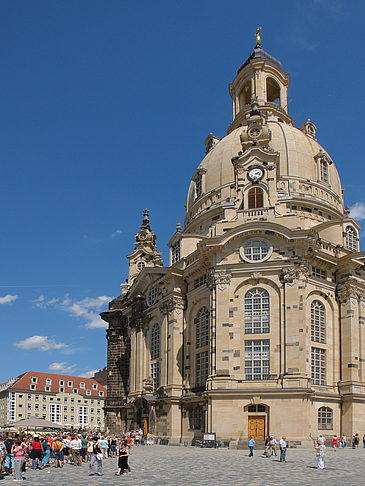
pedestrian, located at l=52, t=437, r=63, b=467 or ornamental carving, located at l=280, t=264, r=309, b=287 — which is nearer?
pedestrian, located at l=52, t=437, r=63, b=467

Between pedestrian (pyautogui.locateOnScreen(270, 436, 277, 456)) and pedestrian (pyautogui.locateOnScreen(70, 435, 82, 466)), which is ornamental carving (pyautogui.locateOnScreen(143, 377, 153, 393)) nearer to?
pedestrian (pyautogui.locateOnScreen(270, 436, 277, 456))

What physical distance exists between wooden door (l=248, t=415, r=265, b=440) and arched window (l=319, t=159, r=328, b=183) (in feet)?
111

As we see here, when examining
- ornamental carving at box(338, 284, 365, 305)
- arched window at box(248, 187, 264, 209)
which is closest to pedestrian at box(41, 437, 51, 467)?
arched window at box(248, 187, 264, 209)

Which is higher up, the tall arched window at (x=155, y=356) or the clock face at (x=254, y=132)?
the clock face at (x=254, y=132)

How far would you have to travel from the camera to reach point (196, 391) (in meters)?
54.8

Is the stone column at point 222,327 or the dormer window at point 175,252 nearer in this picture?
the stone column at point 222,327

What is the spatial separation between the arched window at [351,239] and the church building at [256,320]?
0.62ft

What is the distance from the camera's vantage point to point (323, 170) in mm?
71312

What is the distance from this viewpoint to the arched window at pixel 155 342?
63.0 m

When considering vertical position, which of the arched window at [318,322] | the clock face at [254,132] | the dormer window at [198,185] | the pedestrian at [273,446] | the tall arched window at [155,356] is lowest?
the pedestrian at [273,446]

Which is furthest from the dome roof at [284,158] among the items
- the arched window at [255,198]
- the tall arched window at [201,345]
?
the tall arched window at [201,345]

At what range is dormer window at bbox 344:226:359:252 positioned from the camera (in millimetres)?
60969

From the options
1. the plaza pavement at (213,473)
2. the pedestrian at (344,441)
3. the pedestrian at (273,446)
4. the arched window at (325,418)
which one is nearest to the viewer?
the plaza pavement at (213,473)

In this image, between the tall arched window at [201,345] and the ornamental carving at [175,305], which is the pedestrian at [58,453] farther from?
the ornamental carving at [175,305]
